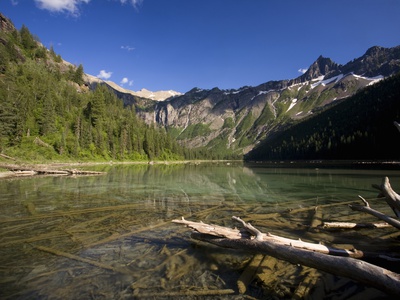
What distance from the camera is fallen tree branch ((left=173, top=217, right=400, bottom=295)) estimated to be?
5844 millimetres

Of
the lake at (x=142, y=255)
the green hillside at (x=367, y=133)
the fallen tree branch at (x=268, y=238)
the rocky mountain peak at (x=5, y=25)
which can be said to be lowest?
the lake at (x=142, y=255)

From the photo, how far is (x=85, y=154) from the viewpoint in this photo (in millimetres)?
112562

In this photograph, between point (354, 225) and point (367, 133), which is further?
point (367, 133)

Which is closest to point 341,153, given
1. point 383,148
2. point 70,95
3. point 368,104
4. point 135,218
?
point 383,148

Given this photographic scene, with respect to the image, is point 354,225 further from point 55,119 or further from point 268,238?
point 55,119

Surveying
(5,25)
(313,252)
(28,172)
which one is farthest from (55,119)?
(5,25)

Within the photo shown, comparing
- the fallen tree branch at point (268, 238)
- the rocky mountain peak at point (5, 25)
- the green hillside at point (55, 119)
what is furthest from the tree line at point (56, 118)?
the fallen tree branch at point (268, 238)

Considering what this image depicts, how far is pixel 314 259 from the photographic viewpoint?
7.39 meters

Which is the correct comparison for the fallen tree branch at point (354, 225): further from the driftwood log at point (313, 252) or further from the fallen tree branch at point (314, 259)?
the fallen tree branch at point (314, 259)

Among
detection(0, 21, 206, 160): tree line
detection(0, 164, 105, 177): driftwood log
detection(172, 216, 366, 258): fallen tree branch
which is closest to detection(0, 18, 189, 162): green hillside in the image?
detection(0, 21, 206, 160): tree line

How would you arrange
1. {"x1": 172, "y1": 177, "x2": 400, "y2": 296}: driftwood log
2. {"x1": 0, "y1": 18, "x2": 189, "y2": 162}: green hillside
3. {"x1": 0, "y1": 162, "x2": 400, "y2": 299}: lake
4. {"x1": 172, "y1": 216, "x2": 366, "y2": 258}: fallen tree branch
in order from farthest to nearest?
{"x1": 0, "y1": 18, "x2": 189, "y2": 162}: green hillside, {"x1": 172, "y1": 216, "x2": 366, "y2": 258}: fallen tree branch, {"x1": 0, "y1": 162, "x2": 400, "y2": 299}: lake, {"x1": 172, "y1": 177, "x2": 400, "y2": 296}: driftwood log

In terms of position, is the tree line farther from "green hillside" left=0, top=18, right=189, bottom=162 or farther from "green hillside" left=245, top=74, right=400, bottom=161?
"green hillside" left=245, top=74, right=400, bottom=161

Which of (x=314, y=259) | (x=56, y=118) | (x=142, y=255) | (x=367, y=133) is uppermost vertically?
(x=56, y=118)

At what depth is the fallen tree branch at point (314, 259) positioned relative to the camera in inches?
230
